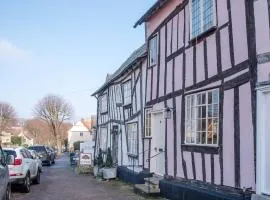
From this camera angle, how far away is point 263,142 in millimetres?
9414

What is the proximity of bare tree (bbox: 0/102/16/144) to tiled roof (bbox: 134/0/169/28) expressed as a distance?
6196cm

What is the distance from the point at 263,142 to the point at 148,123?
8.46 meters

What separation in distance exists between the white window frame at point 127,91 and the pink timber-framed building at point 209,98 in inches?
140

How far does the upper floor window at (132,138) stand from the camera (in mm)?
19453

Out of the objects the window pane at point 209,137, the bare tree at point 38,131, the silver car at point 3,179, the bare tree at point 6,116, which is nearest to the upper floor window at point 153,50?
the window pane at point 209,137

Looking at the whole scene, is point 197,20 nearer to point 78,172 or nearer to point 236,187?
point 236,187

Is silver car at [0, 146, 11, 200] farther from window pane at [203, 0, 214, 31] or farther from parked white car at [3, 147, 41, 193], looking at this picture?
window pane at [203, 0, 214, 31]

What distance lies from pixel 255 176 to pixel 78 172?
65.4 ft

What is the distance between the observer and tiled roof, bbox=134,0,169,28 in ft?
51.5

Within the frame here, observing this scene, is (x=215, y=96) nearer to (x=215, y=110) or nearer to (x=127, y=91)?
(x=215, y=110)

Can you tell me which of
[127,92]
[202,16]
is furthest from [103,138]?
[202,16]

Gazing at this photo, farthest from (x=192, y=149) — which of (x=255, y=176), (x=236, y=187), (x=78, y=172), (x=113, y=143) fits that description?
(x=78, y=172)

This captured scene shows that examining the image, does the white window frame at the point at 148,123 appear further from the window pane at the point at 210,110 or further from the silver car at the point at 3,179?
the silver car at the point at 3,179

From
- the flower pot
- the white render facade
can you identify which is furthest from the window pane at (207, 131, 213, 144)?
the flower pot
